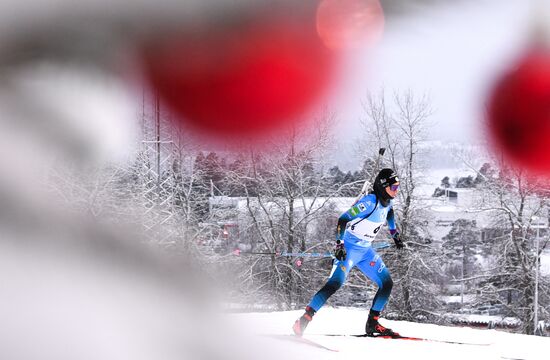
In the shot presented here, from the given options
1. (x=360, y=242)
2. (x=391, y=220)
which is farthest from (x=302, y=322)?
(x=391, y=220)

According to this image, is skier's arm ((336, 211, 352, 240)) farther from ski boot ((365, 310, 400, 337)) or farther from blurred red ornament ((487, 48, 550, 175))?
blurred red ornament ((487, 48, 550, 175))

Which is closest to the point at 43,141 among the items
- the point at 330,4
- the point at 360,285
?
the point at 330,4

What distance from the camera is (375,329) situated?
1.64 metres

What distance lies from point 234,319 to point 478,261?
25.3 ft

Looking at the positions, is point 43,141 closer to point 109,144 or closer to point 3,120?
point 3,120


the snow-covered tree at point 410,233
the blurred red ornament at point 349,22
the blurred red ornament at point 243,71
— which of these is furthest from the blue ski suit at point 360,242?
the snow-covered tree at point 410,233

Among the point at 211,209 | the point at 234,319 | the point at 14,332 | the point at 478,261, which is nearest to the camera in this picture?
the point at 14,332

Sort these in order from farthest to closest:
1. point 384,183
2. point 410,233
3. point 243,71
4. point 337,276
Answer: point 410,233
point 337,276
point 384,183
point 243,71

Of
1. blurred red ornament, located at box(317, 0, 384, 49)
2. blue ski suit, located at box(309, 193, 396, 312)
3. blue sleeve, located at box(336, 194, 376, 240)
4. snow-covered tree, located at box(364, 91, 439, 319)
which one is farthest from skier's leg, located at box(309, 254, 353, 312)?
snow-covered tree, located at box(364, 91, 439, 319)

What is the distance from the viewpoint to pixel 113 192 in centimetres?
80

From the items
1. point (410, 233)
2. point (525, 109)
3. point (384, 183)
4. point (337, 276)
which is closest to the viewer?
point (525, 109)

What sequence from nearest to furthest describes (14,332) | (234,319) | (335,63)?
(14,332) < (234,319) < (335,63)

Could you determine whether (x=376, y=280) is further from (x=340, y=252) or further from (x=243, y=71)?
(x=243, y=71)

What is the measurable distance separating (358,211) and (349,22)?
0.81 m
